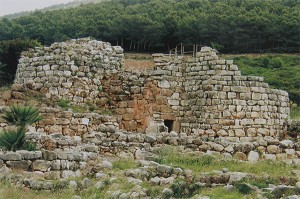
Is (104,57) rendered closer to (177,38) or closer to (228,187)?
(228,187)

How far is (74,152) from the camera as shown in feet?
32.7

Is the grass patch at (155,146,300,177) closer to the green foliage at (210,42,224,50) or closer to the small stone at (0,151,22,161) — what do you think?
the small stone at (0,151,22,161)

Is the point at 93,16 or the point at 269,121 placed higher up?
the point at 93,16

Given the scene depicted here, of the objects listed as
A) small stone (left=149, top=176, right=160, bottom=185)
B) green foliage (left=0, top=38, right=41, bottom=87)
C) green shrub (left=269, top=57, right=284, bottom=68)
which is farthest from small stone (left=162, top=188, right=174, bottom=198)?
green shrub (left=269, top=57, right=284, bottom=68)

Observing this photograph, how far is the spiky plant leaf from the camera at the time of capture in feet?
32.3

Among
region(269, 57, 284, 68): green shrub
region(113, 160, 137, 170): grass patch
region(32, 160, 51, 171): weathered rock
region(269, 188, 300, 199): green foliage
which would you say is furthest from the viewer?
region(269, 57, 284, 68): green shrub

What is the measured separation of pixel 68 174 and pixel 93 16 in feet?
233

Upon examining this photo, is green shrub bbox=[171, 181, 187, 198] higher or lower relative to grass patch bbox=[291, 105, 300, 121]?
lower

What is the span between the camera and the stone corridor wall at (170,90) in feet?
52.0

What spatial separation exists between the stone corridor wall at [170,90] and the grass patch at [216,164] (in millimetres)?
5407

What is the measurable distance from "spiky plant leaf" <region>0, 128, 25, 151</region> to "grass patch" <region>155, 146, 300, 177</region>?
9.39 feet

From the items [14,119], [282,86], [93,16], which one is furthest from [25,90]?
[93,16]

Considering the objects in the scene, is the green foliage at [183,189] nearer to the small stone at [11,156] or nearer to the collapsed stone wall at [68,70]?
the small stone at [11,156]

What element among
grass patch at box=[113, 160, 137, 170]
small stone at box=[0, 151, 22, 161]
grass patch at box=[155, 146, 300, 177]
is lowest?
grass patch at box=[113, 160, 137, 170]
